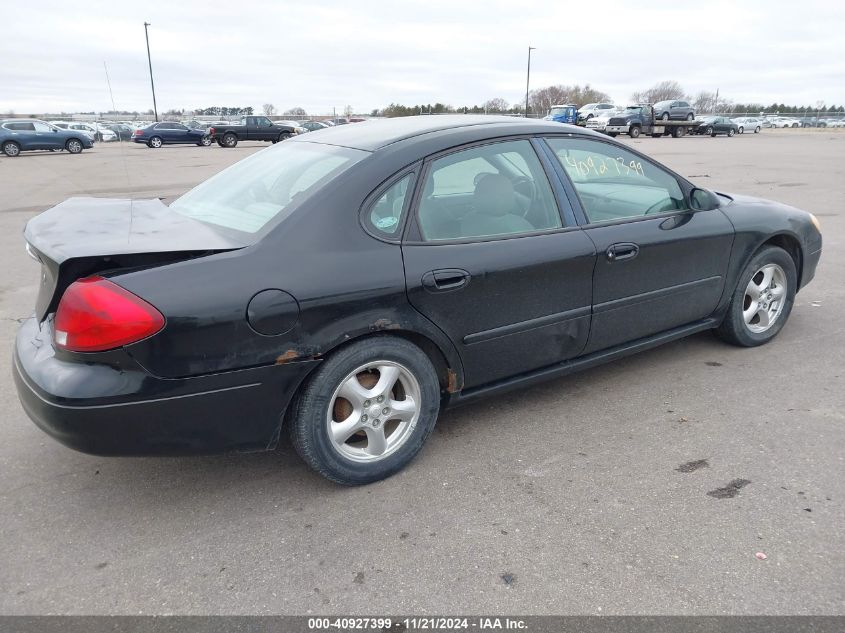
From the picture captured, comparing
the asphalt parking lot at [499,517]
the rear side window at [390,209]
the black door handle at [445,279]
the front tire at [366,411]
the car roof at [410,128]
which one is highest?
the car roof at [410,128]

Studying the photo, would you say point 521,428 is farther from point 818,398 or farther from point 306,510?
point 818,398

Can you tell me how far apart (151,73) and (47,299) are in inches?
1992

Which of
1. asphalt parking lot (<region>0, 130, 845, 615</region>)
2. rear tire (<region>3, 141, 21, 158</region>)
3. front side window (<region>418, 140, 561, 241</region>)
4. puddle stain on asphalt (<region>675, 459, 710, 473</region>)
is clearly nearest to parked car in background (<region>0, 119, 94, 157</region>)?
rear tire (<region>3, 141, 21, 158</region>)

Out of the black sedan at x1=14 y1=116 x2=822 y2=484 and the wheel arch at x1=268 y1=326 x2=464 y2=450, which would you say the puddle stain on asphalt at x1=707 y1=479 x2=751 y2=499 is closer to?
the black sedan at x1=14 y1=116 x2=822 y2=484

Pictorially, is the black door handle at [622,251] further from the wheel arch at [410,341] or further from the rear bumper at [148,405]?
the rear bumper at [148,405]

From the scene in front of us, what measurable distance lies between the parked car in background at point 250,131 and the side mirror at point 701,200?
32.6 m

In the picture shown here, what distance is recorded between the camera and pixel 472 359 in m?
3.10

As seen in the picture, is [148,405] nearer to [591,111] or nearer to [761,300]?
→ [761,300]

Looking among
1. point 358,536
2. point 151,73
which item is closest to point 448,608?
point 358,536

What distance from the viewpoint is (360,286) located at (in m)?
2.70

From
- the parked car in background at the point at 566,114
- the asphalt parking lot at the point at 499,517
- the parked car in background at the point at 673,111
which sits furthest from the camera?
the parked car in background at the point at 566,114

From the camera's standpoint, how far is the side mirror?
12.8 ft

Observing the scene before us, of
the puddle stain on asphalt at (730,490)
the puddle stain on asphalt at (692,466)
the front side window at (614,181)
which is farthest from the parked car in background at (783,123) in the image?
the puddle stain on asphalt at (730,490)

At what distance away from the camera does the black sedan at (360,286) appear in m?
2.39
